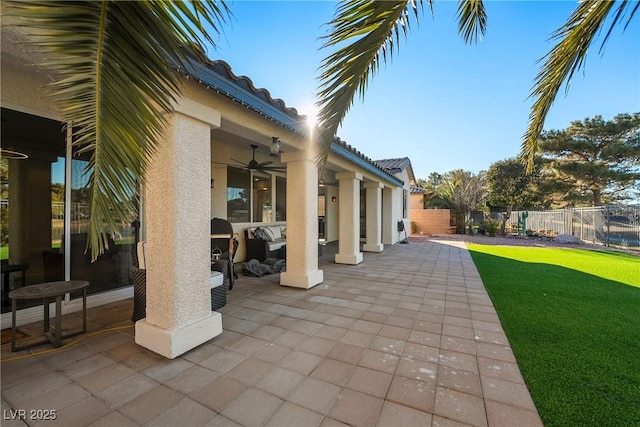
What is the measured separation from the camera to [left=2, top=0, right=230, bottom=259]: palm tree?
1.25 metres

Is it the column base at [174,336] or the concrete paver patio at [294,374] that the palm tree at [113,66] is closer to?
the concrete paver patio at [294,374]

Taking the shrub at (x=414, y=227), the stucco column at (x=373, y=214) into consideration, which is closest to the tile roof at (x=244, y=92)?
the stucco column at (x=373, y=214)

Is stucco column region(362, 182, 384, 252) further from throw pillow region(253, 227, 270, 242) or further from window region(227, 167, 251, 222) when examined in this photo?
window region(227, 167, 251, 222)

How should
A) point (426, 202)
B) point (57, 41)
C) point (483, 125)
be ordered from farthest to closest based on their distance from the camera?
1. point (426, 202)
2. point (483, 125)
3. point (57, 41)

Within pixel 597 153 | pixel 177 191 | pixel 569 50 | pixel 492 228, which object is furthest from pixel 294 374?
pixel 597 153

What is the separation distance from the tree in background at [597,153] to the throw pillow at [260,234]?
2160 centimetres

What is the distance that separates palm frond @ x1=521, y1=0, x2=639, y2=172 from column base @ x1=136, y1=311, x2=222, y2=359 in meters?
4.51

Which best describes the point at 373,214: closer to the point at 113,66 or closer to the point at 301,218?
the point at 301,218

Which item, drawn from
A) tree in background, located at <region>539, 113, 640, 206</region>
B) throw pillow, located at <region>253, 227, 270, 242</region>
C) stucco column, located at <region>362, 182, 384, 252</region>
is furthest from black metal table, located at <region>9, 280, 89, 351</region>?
tree in background, located at <region>539, 113, 640, 206</region>

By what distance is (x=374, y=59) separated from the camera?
264cm

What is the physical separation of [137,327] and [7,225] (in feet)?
9.85

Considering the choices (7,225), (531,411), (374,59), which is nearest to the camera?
(531,411)

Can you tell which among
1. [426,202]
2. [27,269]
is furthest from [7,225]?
[426,202]

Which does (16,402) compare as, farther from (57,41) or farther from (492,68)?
(492,68)
